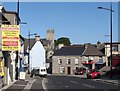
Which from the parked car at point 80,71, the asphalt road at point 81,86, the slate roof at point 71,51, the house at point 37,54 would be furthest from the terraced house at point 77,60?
the asphalt road at point 81,86

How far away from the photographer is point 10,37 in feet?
107

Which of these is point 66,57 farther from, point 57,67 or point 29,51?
point 29,51

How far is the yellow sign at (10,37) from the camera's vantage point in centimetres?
3214

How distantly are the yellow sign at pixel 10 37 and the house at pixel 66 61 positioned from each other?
2958 inches

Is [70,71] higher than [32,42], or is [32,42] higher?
[32,42]

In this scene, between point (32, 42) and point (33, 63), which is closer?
point (33, 63)

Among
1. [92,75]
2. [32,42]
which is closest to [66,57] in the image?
[32,42]

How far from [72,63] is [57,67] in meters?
4.41

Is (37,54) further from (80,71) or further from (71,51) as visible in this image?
(80,71)

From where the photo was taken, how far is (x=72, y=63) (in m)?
109

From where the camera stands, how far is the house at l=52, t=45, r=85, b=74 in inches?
4277

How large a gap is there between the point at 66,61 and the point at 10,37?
77.4m

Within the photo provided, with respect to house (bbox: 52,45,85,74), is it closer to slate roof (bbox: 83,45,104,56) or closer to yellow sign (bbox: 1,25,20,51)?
slate roof (bbox: 83,45,104,56)

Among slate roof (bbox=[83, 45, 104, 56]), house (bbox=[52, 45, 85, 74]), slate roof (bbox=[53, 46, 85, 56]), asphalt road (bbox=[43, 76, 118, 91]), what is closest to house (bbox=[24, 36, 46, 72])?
slate roof (bbox=[53, 46, 85, 56])
